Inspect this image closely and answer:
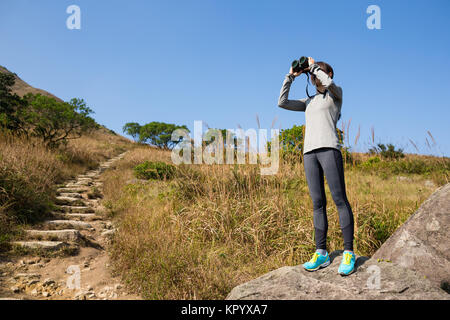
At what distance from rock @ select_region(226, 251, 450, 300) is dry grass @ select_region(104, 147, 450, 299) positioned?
627 mm

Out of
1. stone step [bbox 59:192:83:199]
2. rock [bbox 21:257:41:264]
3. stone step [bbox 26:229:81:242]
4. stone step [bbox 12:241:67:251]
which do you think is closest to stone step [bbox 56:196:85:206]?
stone step [bbox 59:192:83:199]

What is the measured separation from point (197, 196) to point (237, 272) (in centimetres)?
219

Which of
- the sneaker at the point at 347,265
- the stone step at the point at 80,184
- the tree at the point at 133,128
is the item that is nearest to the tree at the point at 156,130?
the tree at the point at 133,128

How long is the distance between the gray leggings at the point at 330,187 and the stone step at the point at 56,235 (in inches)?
158

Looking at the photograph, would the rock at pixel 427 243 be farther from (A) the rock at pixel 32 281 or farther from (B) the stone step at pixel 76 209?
(B) the stone step at pixel 76 209

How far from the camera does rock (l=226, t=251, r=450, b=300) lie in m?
2.24

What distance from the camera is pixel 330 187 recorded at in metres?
2.57

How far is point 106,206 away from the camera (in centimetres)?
653

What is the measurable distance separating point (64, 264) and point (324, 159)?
3870 millimetres

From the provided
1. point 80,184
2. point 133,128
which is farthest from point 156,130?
point 80,184

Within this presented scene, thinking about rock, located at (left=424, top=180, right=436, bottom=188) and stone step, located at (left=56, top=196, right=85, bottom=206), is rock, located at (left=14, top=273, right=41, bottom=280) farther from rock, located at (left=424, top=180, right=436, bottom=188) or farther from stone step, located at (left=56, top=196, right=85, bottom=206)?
rock, located at (left=424, top=180, right=436, bottom=188)

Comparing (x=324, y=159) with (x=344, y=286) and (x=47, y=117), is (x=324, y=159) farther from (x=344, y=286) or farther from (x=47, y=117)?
(x=47, y=117)

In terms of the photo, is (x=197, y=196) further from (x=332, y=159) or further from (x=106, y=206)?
(x=332, y=159)

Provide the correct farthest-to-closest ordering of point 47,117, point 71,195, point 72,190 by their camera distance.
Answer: point 47,117
point 72,190
point 71,195
